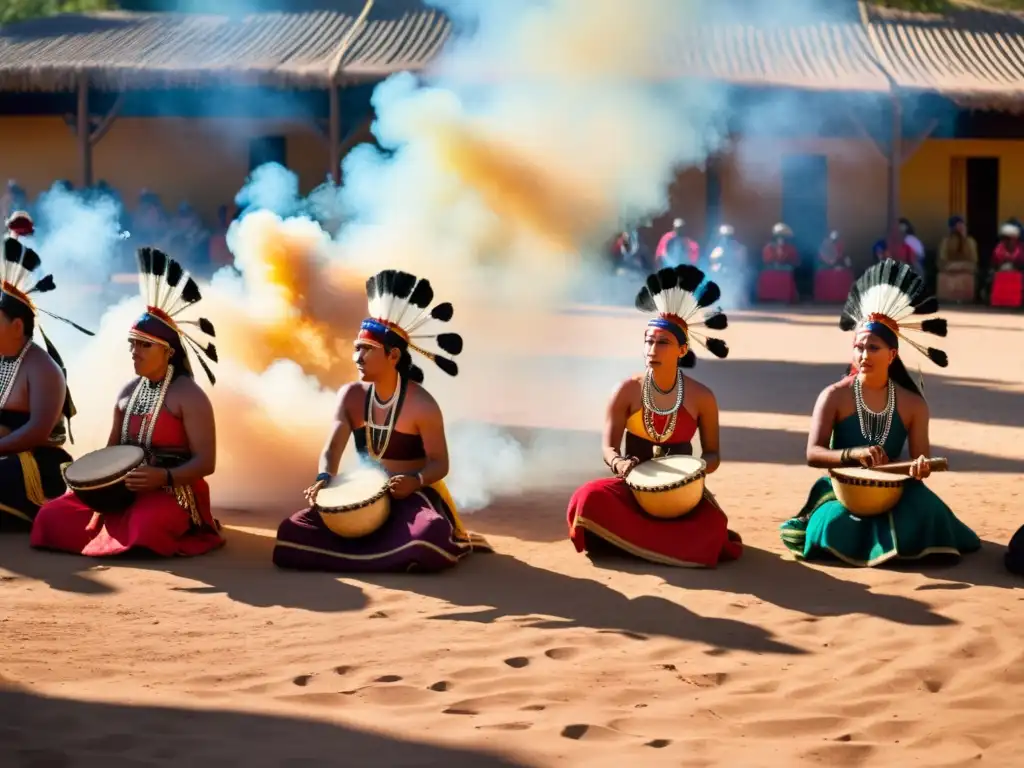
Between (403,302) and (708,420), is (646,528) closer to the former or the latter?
(708,420)

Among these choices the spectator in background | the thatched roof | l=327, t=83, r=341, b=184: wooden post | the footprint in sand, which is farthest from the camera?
l=327, t=83, r=341, b=184: wooden post

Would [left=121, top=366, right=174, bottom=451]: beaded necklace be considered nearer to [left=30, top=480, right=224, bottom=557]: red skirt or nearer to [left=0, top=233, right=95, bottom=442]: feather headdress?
[left=30, top=480, right=224, bottom=557]: red skirt

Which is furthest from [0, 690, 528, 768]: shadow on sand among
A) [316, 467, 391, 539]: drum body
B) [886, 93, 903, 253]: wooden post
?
[886, 93, 903, 253]: wooden post

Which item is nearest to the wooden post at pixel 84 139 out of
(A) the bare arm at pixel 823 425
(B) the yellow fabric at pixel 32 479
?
(B) the yellow fabric at pixel 32 479

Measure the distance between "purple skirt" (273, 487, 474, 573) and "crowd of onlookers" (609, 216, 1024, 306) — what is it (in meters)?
15.8

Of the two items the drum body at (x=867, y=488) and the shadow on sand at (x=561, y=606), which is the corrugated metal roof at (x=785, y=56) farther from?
the shadow on sand at (x=561, y=606)

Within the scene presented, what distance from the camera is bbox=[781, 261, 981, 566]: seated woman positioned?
258 inches

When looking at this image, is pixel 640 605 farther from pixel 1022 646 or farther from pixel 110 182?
pixel 110 182

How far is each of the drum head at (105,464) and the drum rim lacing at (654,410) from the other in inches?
89.2

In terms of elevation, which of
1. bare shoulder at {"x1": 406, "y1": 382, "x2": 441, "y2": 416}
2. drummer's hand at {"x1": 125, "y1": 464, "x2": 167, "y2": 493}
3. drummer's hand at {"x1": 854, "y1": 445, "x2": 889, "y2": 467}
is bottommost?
drummer's hand at {"x1": 125, "y1": 464, "x2": 167, "y2": 493}

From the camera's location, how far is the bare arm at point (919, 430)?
669cm

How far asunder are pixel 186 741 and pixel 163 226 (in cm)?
2037

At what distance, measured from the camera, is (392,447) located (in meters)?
6.70

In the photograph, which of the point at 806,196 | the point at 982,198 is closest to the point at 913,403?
the point at 806,196
